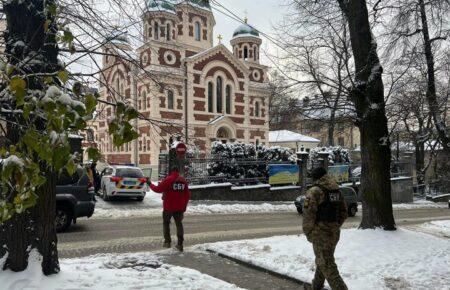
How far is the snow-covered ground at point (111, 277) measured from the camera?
5.46 metres

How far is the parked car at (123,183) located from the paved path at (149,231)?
4.37 m

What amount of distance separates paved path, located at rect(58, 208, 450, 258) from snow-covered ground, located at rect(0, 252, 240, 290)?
7.47 ft

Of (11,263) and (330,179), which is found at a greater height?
(330,179)

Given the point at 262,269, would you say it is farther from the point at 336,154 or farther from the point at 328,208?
the point at 336,154

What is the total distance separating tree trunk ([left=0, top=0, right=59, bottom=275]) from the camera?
5.61 metres

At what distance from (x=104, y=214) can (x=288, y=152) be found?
580 inches

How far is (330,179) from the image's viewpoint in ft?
20.1

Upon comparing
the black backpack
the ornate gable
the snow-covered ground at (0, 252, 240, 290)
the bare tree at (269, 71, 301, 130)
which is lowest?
the snow-covered ground at (0, 252, 240, 290)

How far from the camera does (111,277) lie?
20.4ft

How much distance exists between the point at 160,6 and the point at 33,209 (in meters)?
4.08

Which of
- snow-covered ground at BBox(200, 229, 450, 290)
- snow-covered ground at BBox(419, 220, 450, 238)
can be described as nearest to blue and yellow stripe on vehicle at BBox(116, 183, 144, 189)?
snow-covered ground at BBox(200, 229, 450, 290)

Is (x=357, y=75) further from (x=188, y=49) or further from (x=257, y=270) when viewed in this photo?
(x=188, y=49)

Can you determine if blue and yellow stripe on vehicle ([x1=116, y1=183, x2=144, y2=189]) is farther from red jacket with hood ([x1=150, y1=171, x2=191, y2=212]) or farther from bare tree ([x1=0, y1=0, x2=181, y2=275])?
bare tree ([x1=0, y1=0, x2=181, y2=275])

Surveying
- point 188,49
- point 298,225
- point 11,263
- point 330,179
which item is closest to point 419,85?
point 298,225
